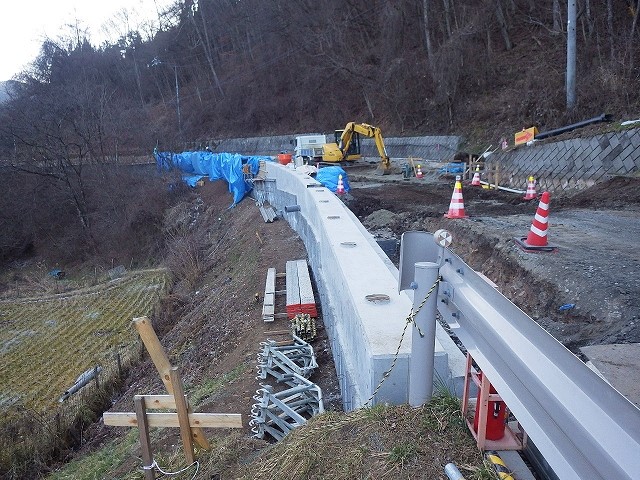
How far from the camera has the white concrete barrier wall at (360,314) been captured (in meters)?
2.82

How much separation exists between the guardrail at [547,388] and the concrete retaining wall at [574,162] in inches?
472

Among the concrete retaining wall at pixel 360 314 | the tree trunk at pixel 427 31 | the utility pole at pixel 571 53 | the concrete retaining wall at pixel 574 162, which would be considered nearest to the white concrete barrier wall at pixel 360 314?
the concrete retaining wall at pixel 360 314

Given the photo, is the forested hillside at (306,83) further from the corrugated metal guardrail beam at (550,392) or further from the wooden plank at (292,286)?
the corrugated metal guardrail beam at (550,392)

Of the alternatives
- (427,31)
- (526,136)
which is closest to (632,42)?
(526,136)

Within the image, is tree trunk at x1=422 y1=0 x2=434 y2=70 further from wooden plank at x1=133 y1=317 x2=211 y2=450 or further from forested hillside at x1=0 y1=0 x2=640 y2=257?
wooden plank at x1=133 y1=317 x2=211 y2=450

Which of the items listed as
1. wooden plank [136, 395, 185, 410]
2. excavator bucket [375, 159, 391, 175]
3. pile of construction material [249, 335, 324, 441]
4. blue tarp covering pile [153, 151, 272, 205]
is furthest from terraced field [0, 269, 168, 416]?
excavator bucket [375, 159, 391, 175]

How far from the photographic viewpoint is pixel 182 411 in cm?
363

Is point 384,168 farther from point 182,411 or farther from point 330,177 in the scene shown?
point 182,411

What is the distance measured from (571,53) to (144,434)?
52.2 ft

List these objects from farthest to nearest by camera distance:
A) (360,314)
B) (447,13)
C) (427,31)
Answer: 1. (427,31)
2. (447,13)
3. (360,314)

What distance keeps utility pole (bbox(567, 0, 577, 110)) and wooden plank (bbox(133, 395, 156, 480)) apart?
15.7 metres

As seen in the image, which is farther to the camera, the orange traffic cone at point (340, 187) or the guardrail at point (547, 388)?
the orange traffic cone at point (340, 187)

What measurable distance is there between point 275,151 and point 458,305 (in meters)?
37.7

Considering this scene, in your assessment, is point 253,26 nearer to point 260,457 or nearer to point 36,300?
point 36,300
